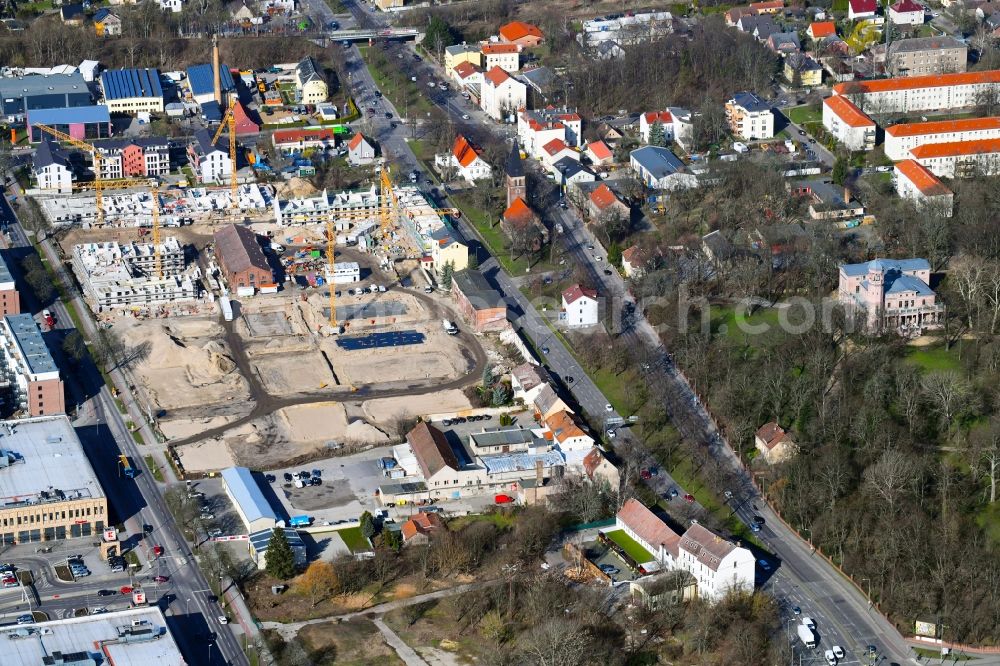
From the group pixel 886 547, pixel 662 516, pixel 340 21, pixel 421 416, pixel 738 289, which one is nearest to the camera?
pixel 886 547

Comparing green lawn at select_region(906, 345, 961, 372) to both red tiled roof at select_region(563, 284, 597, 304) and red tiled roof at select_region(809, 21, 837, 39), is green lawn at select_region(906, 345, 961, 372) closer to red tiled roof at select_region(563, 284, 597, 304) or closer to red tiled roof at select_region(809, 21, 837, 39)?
red tiled roof at select_region(563, 284, 597, 304)

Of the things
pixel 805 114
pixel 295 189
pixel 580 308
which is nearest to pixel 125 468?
pixel 580 308

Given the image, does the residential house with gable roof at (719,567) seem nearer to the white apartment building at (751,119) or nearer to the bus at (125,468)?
the bus at (125,468)

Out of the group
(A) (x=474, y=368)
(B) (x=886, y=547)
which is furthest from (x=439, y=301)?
(B) (x=886, y=547)

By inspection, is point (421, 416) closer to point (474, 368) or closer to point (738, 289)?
point (474, 368)

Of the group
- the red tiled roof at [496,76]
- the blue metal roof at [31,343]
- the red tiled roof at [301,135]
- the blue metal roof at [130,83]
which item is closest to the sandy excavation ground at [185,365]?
the blue metal roof at [31,343]

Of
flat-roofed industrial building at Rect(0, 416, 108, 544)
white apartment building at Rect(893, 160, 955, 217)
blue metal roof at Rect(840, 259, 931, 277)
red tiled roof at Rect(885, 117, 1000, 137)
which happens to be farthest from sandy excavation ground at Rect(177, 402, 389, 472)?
red tiled roof at Rect(885, 117, 1000, 137)
